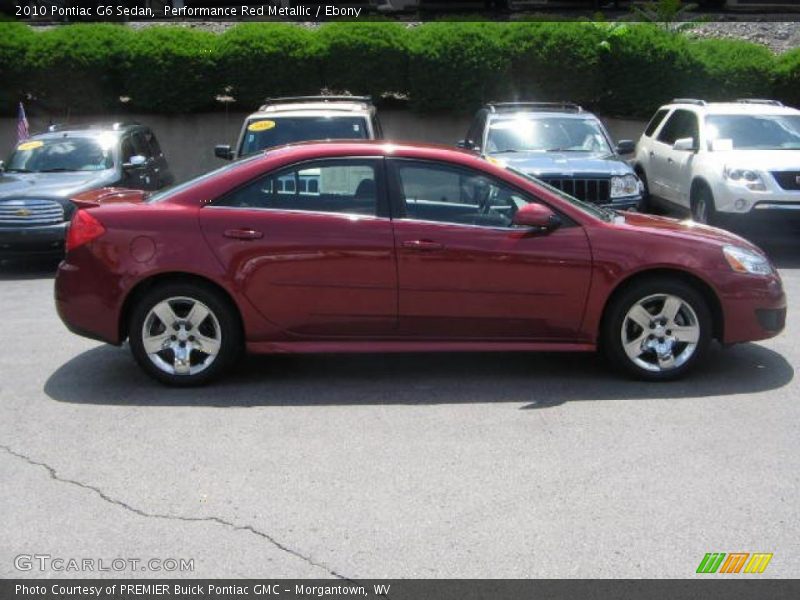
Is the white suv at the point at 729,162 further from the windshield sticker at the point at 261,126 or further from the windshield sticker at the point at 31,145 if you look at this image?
the windshield sticker at the point at 31,145

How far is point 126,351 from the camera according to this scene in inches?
288

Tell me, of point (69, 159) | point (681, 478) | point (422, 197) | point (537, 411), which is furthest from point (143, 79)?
point (681, 478)

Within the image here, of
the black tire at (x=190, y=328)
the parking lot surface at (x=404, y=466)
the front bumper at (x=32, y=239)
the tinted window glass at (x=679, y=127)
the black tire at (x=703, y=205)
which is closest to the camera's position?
the parking lot surface at (x=404, y=466)

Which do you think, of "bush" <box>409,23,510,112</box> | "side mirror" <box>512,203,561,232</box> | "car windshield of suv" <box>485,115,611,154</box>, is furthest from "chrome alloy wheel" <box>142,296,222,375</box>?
"bush" <box>409,23,510,112</box>

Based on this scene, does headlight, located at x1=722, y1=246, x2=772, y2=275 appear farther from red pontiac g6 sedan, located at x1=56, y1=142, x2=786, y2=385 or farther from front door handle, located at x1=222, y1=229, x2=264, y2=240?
front door handle, located at x1=222, y1=229, x2=264, y2=240

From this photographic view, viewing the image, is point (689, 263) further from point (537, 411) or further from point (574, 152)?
point (574, 152)

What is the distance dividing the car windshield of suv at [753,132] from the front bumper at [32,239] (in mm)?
7816

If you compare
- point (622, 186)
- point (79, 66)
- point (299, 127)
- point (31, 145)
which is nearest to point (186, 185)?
point (299, 127)

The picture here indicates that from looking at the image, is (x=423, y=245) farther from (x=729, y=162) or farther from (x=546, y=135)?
(x=729, y=162)

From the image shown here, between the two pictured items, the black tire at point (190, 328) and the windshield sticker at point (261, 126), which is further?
the windshield sticker at point (261, 126)

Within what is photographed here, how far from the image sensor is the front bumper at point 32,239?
1068 cm

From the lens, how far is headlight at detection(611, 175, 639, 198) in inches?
406

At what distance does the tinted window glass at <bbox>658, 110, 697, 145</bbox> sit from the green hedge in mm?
3860
